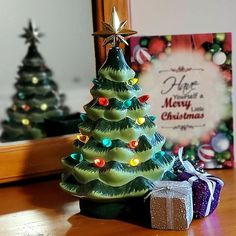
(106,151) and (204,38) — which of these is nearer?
(106,151)

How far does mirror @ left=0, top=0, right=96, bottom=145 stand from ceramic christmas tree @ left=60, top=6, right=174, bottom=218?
0.17 meters

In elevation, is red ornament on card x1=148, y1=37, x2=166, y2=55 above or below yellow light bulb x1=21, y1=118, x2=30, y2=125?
above

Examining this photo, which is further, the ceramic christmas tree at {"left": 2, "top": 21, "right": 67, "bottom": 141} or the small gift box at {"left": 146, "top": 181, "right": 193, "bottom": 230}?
the ceramic christmas tree at {"left": 2, "top": 21, "right": 67, "bottom": 141}

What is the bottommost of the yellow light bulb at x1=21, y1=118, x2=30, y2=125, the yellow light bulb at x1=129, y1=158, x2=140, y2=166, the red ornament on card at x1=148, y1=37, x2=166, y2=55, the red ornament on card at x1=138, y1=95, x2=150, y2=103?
the yellow light bulb at x1=129, y1=158, x2=140, y2=166

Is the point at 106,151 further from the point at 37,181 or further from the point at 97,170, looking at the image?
the point at 37,181

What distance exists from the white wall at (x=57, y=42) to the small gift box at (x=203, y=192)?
0.29 metres

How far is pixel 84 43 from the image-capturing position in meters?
0.92

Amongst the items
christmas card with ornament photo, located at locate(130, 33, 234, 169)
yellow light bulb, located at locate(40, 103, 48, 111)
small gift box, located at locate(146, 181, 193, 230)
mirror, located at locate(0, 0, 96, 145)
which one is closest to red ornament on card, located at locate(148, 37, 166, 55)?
christmas card with ornament photo, located at locate(130, 33, 234, 169)

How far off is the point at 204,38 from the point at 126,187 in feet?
1.12

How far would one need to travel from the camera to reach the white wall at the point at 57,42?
89 cm

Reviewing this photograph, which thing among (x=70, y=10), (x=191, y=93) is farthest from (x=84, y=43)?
(x=191, y=93)

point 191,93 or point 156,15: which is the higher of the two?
point 156,15

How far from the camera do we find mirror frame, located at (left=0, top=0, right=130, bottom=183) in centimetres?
89

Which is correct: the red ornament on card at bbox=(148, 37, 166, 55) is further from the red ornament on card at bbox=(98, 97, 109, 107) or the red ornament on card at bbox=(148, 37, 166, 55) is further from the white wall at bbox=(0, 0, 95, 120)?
the red ornament on card at bbox=(98, 97, 109, 107)
